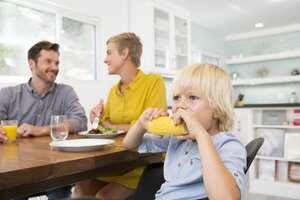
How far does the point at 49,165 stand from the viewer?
891 millimetres

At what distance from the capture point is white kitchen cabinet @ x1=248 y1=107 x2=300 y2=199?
3041mm

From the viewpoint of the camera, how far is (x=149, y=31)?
A: 4176 millimetres

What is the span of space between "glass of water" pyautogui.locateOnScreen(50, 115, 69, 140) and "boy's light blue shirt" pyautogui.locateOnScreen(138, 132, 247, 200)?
0.56 m

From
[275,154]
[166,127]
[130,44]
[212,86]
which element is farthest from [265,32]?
[166,127]

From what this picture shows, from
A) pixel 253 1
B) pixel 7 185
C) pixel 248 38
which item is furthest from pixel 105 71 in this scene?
pixel 248 38

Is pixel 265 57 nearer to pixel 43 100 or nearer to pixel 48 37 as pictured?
pixel 48 37

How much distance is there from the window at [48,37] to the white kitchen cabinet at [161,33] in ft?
2.44

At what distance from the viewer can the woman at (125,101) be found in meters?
1.51

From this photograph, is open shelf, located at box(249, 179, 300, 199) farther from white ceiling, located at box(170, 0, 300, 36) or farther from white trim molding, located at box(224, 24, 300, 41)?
white trim molding, located at box(224, 24, 300, 41)

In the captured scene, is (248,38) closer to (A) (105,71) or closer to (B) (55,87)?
(A) (105,71)

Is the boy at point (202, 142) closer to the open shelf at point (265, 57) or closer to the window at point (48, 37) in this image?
the window at point (48, 37)

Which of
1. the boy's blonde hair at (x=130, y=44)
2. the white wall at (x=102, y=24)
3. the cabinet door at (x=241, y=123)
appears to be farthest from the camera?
the cabinet door at (x=241, y=123)

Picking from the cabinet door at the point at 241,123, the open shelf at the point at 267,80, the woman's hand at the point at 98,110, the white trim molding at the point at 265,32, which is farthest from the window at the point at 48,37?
the white trim molding at the point at 265,32

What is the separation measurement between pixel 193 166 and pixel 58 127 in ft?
2.32
